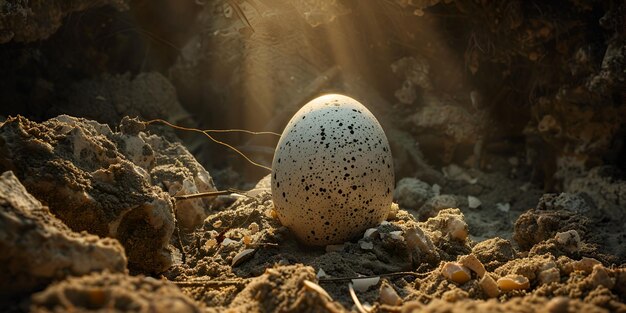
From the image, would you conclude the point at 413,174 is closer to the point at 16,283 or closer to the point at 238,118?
the point at 238,118

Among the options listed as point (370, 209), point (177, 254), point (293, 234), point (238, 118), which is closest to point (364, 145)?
point (370, 209)

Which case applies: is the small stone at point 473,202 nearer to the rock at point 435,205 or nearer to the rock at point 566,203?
the rock at point 435,205

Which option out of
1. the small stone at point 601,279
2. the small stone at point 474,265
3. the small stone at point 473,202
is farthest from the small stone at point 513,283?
the small stone at point 473,202

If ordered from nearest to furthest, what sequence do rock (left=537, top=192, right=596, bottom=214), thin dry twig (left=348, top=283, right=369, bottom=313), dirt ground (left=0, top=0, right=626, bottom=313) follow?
dirt ground (left=0, top=0, right=626, bottom=313), thin dry twig (left=348, top=283, right=369, bottom=313), rock (left=537, top=192, right=596, bottom=214)

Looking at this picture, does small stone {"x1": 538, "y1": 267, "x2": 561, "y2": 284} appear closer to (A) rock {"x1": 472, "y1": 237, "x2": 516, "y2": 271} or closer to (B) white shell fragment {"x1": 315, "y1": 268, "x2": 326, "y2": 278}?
(A) rock {"x1": 472, "y1": 237, "x2": 516, "y2": 271}

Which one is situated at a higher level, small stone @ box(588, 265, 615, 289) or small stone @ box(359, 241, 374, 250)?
small stone @ box(588, 265, 615, 289)

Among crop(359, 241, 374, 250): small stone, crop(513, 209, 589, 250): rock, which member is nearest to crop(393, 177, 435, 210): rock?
crop(513, 209, 589, 250): rock
